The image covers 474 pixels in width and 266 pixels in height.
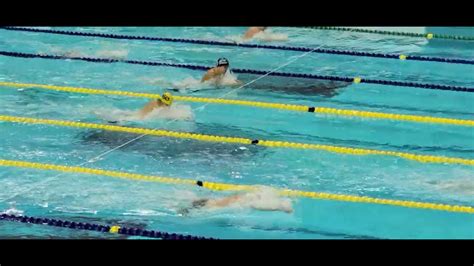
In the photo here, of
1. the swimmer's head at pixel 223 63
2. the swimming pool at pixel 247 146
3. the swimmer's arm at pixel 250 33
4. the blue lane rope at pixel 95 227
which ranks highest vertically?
the swimmer's arm at pixel 250 33

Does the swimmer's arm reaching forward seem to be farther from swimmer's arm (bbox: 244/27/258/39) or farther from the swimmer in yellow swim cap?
swimmer's arm (bbox: 244/27/258/39)

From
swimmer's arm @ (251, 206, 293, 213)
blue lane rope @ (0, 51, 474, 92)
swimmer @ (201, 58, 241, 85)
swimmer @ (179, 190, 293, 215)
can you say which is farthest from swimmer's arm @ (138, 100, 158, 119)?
swimmer's arm @ (251, 206, 293, 213)

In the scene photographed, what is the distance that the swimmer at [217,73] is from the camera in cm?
505

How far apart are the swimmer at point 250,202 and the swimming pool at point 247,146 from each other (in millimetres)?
44

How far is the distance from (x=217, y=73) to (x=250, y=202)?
4.55ft

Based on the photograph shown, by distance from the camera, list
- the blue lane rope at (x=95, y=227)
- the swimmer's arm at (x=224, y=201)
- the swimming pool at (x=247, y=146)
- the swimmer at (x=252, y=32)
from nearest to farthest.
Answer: the blue lane rope at (x=95, y=227) < the swimming pool at (x=247, y=146) < the swimmer's arm at (x=224, y=201) < the swimmer at (x=252, y=32)

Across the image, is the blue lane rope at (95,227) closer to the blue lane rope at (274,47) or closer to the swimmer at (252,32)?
the blue lane rope at (274,47)

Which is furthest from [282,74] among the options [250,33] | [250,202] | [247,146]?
[250,202]

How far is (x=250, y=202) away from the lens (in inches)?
150

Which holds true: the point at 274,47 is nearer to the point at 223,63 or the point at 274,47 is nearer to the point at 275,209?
the point at 223,63

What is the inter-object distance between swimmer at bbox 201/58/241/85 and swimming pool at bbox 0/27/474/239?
0.34 feet

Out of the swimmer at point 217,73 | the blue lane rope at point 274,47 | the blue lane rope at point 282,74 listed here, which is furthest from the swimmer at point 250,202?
the blue lane rope at point 274,47
